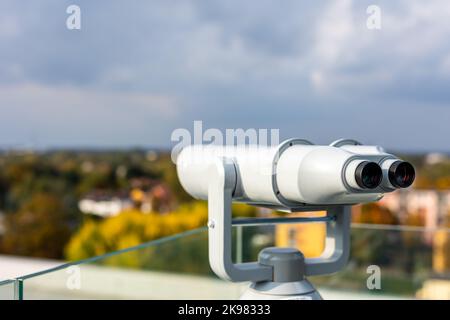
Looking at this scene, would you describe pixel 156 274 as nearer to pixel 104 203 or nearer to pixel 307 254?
pixel 307 254

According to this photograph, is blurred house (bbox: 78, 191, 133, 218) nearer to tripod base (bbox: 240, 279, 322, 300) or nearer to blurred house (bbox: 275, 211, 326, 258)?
blurred house (bbox: 275, 211, 326, 258)

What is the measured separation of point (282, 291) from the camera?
1692mm

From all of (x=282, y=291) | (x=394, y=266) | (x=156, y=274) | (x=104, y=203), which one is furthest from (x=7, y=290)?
(x=104, y=203)

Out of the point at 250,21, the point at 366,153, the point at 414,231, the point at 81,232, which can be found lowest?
the point at 81,232

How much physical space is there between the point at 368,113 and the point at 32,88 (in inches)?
541

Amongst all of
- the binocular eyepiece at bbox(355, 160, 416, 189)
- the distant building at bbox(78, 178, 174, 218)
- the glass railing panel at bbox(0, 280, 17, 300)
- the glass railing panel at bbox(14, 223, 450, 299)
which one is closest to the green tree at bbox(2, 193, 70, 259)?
the distant building at bbox(78, 178, 174, 218)

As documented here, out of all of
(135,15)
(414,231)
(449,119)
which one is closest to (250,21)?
(135,15)

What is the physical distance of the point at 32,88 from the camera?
25.6 m

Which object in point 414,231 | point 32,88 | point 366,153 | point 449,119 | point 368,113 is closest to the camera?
point 366,153

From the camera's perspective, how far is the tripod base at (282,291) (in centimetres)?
168
